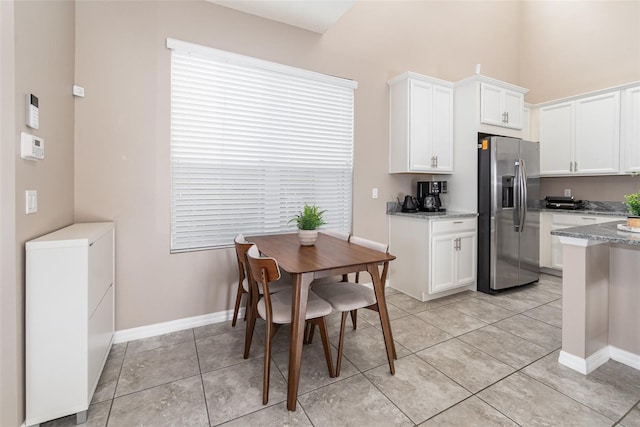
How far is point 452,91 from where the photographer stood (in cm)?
360

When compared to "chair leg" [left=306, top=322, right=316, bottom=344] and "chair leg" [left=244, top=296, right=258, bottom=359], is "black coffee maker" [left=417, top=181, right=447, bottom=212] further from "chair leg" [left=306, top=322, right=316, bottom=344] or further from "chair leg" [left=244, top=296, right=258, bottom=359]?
"chair leg" [left=244, top=296, right=258, bottom=359]

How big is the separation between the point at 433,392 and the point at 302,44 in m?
3.19

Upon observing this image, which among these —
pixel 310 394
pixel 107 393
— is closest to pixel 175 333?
pixel 107 393

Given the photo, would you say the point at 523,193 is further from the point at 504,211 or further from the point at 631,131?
the point at 631,131

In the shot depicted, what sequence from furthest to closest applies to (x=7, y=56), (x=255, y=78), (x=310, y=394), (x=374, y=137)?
1. (x=374, y=137)
2. (x=255, y=78)
3. (x=310, y=394)
4. (x=7, y=56)

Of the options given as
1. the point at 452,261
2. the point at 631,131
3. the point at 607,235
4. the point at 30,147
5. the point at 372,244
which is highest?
the point at 631,131

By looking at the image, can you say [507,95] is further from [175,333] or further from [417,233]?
[175,333]

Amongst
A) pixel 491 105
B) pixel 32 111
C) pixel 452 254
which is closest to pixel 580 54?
pixel 491 105

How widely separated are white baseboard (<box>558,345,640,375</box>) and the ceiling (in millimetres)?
3219

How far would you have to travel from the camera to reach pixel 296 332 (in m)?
1.57

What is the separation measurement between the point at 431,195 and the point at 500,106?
137 centimetres

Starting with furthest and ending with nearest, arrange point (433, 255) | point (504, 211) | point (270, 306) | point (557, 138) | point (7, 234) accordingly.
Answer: point (557, 138), point (504, 211), point (433, 255), point (270, 306), point (7, 234)

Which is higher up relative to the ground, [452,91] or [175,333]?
[452,91]

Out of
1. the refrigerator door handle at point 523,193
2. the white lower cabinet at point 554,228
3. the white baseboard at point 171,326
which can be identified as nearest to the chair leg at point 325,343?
the white baseboard at point 171,326
